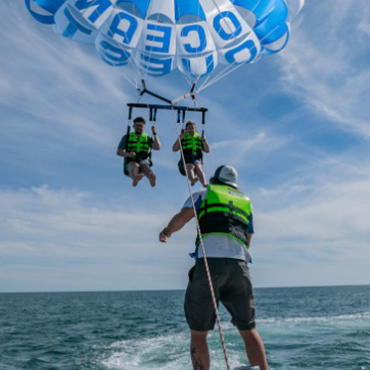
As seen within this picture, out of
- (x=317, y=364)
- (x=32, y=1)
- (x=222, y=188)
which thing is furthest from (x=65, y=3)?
(x=317, y=364)

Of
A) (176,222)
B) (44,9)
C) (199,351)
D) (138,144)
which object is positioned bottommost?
(199,351)

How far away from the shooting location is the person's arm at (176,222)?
13.1ft

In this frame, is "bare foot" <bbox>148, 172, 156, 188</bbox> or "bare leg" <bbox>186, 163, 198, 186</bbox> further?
"bare leg" <bbox>186, 163, 198, 186</bbox>

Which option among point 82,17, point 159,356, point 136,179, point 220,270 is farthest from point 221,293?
point 159,356

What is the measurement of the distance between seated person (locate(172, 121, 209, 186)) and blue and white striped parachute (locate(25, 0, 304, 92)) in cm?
153

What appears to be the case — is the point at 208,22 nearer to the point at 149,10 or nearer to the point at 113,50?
the point at 149,10

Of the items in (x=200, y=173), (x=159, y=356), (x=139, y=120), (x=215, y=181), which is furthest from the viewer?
(x=159, y=356)

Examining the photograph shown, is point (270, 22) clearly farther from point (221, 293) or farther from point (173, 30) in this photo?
point (221, 293)

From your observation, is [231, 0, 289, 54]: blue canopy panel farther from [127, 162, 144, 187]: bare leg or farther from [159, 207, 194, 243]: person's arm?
[159, 207, 194, 243]: person's arm

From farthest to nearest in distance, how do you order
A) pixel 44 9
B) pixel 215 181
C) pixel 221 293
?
1. pixel 44 9
2. pixel 215 181
3. pixel 221 293

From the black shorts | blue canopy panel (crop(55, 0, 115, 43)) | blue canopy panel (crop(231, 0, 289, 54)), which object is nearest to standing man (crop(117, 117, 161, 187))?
blue canopy panel (crop(55, 0, 115, 43))

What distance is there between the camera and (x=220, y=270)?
12.6ft

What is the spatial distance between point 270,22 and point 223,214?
7.24m

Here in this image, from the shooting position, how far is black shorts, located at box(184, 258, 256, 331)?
3.80 metres
